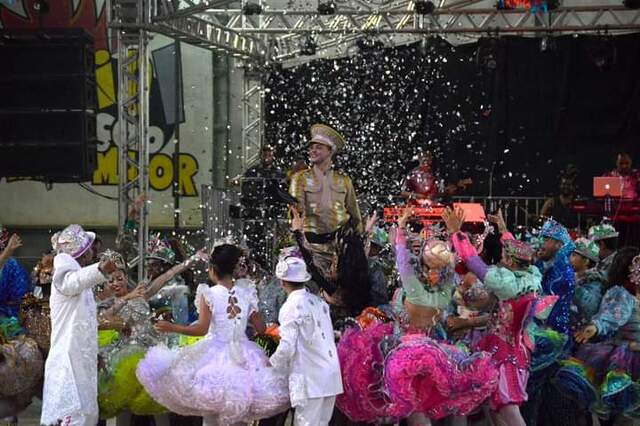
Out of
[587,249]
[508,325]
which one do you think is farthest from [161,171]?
[508,325]

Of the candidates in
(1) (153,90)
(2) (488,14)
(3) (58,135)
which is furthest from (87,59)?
(1) (153,90)

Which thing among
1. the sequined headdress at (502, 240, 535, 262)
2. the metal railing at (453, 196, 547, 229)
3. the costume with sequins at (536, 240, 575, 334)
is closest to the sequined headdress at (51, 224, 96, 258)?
the sequined headdress at (502, 240, 535, 262)

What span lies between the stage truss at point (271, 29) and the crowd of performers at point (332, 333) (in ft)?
17.8

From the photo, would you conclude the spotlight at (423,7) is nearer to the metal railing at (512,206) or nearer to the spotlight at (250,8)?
the spotlight at (250,8)

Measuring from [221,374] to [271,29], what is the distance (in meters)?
11.3

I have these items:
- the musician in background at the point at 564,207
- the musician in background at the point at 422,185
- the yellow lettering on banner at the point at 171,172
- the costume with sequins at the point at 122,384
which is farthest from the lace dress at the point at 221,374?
the yellow lettering on banner at the point at 171,172

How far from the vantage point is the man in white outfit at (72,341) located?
7242 millimetres

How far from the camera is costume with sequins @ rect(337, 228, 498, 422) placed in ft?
23.3

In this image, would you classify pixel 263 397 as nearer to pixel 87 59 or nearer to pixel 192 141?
pixel 87 59

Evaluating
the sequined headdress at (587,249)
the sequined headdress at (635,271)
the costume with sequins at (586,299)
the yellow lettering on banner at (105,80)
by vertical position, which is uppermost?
the yellow lettering on banner at (105,80)

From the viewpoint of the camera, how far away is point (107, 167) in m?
20.9

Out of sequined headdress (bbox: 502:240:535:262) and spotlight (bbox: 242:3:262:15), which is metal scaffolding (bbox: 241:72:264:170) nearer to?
spotlight (bbox: 242:3:262:15)

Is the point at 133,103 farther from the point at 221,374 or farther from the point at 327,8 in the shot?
the point at 221,374

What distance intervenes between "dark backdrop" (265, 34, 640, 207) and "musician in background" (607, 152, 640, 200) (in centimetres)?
191
